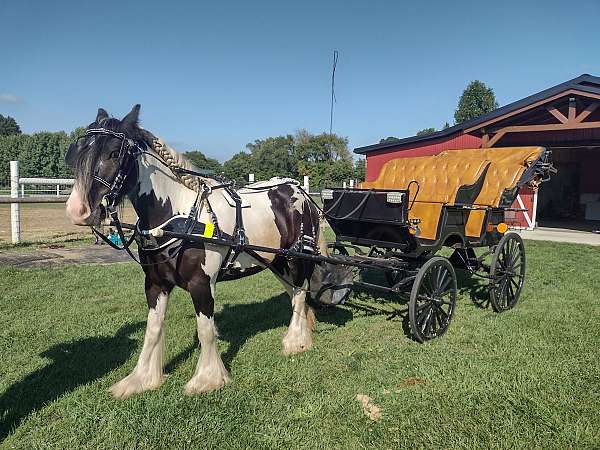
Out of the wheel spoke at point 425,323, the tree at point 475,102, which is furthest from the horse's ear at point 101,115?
the tree at point 475,102

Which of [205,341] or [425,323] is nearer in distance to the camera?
[205,341]

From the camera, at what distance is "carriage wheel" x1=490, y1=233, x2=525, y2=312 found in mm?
5859

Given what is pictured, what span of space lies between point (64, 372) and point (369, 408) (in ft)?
8.84

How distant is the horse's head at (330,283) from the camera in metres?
4.97

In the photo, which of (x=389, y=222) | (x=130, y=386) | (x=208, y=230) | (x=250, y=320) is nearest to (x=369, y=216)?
(x=389, y=222)

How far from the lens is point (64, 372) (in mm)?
3979

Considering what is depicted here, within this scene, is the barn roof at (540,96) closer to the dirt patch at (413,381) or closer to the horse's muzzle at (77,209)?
the dirt patch at (413,381)

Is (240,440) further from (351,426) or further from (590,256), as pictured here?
(590,256)

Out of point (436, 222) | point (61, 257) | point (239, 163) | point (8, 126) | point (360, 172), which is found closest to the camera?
point (436, 222)

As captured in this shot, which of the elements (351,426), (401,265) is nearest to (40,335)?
(351,426)

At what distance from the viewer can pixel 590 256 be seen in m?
10.5

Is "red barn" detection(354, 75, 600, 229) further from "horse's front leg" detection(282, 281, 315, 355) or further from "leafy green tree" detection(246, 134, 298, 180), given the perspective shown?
"leafy green tree" detection(246, 134, 298, 180)

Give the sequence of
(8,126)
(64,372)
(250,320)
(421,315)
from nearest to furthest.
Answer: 1. (64,372)
2. (421,315)
3. (250,320)
4. (8,126)

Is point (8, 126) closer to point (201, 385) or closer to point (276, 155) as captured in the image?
point (276, 155)
